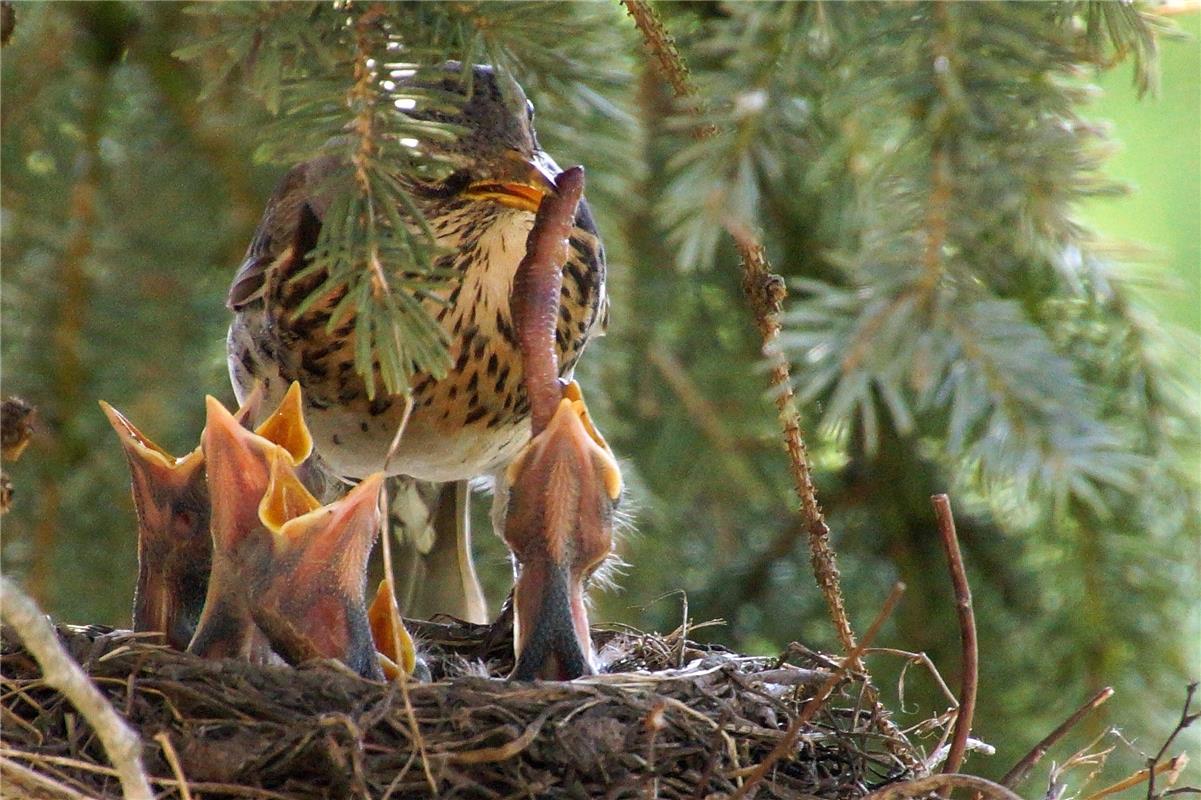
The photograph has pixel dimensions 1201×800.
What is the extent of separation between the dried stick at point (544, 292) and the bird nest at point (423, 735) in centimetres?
40

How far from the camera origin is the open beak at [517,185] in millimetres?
1918

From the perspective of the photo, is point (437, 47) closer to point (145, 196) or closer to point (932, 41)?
point (932, 41)

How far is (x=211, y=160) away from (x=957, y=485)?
1.46 m

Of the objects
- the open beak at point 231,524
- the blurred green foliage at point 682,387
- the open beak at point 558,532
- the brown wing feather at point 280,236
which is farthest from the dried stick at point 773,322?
the brown wing feather at point 280,236

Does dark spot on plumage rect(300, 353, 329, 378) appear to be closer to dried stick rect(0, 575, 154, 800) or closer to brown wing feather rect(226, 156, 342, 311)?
brown wing feather rect(226, 156, 342, 311)

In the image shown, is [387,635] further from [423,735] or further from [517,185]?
[517,185]

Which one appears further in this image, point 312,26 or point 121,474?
point 121,474

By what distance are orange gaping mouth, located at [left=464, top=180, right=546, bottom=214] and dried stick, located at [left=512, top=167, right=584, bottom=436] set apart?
0.06 m

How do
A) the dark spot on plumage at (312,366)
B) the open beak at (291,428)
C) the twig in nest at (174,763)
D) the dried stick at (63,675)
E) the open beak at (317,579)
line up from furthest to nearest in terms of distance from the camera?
the dark spot on plumage at (312,366), the open beak at (291,428), the open beak at (317,579), the twig in nest at (174,763), the dried stick at (63,675)

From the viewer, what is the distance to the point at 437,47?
1292 mm

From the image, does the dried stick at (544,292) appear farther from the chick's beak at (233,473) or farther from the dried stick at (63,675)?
the dried stick at (63,675)

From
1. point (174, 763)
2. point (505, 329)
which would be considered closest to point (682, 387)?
point (505, 329)

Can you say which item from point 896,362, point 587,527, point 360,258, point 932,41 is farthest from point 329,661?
point 932,41

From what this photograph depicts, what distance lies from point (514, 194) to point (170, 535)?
0.65 m
